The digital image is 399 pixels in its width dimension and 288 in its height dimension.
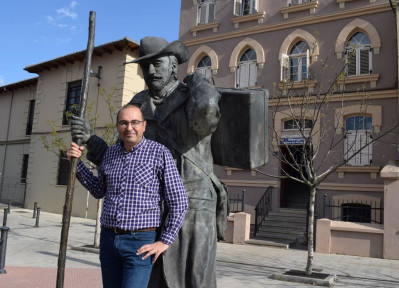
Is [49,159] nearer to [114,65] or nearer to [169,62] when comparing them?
[114,65]

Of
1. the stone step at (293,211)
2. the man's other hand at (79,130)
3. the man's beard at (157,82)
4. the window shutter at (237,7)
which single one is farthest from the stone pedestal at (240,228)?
the man's other hand at (79,130)

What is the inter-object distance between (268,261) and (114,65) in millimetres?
12733

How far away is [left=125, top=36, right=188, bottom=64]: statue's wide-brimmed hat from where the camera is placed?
274cm

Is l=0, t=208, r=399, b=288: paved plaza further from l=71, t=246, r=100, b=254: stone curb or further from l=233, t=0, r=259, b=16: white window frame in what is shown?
l=233, t=0, r=259, b=16: white window frame

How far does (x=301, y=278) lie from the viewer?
8430mm

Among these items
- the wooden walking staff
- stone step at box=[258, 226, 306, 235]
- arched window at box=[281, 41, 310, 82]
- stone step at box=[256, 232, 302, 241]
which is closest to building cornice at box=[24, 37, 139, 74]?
arched window at box=[281, 41, 310, 82]

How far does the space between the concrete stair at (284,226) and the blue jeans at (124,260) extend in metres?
12.0

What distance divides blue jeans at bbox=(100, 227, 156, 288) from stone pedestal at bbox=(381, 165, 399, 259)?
11.0m

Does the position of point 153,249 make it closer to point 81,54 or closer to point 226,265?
point 226,265

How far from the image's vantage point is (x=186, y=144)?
2.72m

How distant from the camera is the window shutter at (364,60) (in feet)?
49.7

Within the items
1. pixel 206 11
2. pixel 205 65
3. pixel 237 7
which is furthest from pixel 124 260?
pixel 206 11

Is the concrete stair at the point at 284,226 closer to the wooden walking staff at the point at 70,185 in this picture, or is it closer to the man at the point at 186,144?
the man at the point at 186,144

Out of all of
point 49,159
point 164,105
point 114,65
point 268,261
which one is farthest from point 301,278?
point 49,159
